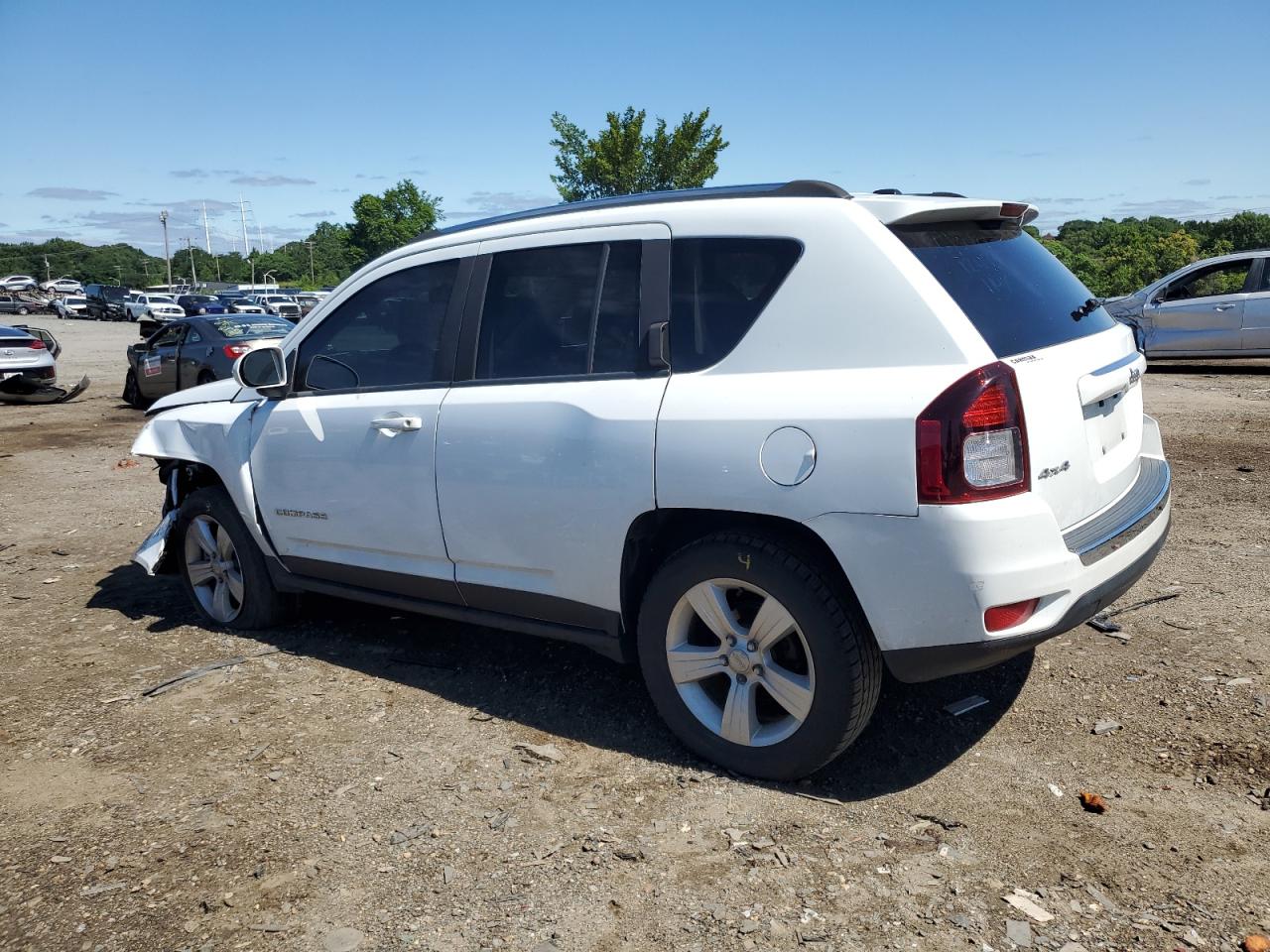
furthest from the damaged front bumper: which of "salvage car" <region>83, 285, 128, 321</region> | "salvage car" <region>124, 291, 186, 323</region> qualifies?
"salvage car" <region>83, 285, 128, 321</region>

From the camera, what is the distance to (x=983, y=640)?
302 cm

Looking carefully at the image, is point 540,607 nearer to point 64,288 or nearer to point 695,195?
point 695,195

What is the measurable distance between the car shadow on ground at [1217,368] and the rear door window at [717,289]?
46.0ft

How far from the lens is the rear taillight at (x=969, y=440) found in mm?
2934

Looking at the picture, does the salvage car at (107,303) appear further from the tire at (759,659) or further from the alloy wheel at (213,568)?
the tire at (759,659)

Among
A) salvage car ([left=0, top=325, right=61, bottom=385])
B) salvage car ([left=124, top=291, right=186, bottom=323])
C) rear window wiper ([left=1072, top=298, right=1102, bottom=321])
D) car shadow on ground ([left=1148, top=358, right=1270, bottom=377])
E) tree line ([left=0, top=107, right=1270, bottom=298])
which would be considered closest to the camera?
rear window wiper ([left=1072, top=298, right=1102, bottom=321])

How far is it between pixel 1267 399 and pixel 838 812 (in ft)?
36.5

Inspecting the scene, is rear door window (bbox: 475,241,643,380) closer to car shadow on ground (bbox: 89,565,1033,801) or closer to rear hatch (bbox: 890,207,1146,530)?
rear hatch (bbox: 890,207,1146,530)

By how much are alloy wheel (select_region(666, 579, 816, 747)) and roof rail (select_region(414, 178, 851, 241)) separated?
1.31 m

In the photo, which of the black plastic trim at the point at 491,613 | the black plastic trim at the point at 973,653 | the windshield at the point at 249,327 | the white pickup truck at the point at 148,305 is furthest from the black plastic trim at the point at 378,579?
the white pickup truck at the point at 148,305

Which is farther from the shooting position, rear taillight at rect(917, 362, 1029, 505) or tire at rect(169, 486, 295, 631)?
tire at rect(169, 486, 295, 631)

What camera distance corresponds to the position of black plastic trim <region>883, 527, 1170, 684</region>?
3.04 metres

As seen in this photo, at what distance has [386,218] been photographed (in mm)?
107312

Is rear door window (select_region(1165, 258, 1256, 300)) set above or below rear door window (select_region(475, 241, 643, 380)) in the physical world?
above
